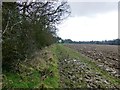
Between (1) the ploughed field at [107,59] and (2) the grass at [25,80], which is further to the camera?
(1) the ploughed field at [107,59]

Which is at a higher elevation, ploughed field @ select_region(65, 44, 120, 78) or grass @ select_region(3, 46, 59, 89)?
grass @ select_region(3, 46, 59, 89)

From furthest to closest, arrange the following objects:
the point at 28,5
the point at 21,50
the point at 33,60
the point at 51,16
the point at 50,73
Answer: the point at 51,16 < the point at 28,5 < the point at 33,60 < the point at 50,73 < the point at 21,50

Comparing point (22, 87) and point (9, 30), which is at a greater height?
point (9, 30)

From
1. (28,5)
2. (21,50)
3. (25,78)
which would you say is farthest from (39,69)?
(28,5)

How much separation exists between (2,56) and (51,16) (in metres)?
19.7

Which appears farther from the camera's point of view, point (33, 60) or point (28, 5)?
point (28, 5)

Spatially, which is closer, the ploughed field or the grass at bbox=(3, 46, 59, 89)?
the grass at bbox=(3, 46, 59, 89)

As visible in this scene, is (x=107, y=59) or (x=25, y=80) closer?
(x=25, y=80)

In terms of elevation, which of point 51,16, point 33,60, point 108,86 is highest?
point 51,16

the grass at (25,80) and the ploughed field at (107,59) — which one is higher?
the grass at (25,80)

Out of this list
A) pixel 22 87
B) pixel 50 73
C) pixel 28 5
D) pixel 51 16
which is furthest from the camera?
pixel 51 16

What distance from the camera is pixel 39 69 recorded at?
1275 cm

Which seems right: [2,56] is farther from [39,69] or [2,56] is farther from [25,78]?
[39,69]

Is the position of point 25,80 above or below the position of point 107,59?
above
